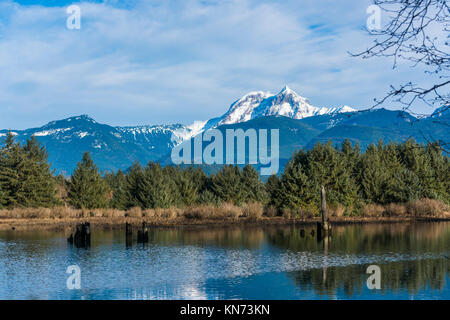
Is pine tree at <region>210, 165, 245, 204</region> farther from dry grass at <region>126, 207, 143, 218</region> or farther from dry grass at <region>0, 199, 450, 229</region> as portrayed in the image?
dry grass at <region>126, 207, 143, 218</region>

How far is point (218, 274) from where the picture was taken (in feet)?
83.3

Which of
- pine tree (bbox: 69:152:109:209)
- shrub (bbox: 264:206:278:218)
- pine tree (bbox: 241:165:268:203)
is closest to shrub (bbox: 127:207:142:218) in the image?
pine tree (bbox: 69:152:109:209)

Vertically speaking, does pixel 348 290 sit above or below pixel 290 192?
below

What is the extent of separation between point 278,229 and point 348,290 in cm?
2852

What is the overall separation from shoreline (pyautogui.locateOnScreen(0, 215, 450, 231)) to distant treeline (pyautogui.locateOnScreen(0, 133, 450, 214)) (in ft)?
7.70

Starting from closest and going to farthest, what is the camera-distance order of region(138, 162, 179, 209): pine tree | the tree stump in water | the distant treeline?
the tree stump in water, the distant treeline, region(138, 162, 179, 209): pine tree

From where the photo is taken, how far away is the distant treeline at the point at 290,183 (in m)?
57.8

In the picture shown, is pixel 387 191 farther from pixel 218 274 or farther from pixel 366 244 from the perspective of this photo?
pixel 218 274

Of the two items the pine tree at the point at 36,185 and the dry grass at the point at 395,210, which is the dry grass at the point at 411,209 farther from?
the pine tree at the point at 36,185

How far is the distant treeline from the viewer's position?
190ft

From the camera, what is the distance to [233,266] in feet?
90.8

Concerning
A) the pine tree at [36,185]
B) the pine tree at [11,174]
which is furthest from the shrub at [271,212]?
the pine tree at [11,174]
